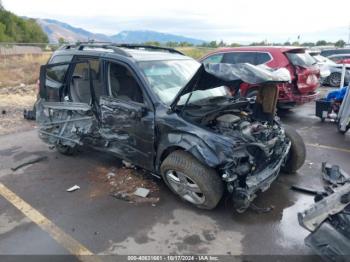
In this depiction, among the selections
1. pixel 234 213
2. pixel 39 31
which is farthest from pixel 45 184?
pixel 39 31

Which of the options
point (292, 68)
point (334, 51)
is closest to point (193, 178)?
point (292, 68)

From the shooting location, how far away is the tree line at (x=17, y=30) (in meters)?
50.0

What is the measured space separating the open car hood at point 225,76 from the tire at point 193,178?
33.1 inches

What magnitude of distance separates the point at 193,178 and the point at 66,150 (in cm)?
298

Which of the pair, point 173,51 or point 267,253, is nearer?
point 267,253

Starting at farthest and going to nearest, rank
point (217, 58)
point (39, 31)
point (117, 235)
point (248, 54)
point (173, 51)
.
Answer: point (39, 31) < point (217, 58) < point (248, 54) < point (173, 51) < point (117, 235)

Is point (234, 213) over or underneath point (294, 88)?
underneath

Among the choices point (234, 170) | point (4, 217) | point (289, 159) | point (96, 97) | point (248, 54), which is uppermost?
point (248, 54)

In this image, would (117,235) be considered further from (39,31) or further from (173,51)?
(39,31)

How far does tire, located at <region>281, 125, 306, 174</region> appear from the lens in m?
4.67

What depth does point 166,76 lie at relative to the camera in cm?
457

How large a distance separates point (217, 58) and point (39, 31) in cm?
5909

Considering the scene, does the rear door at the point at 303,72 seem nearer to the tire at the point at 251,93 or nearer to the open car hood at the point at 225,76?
the tire at the point at 251,93

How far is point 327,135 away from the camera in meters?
6.93
